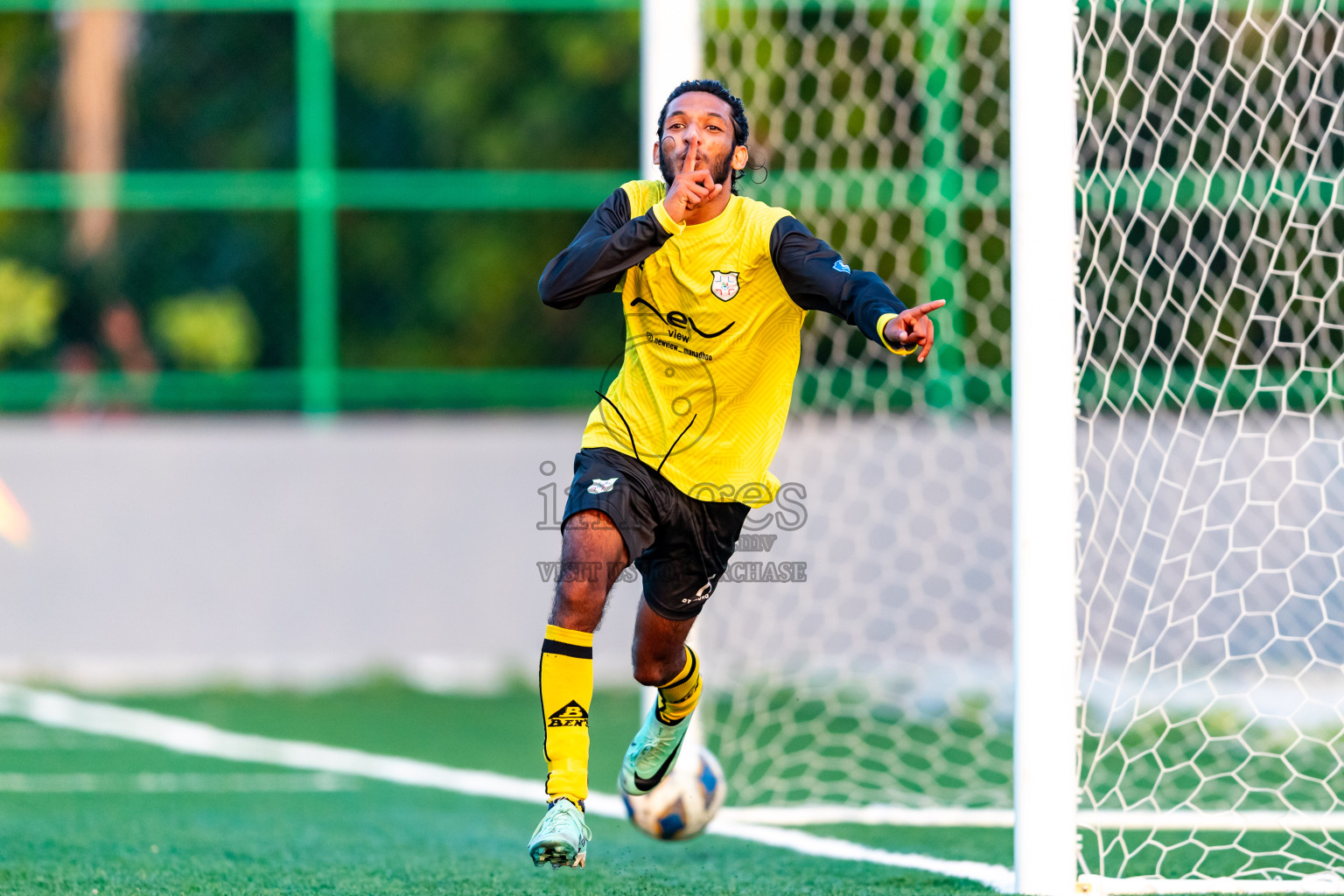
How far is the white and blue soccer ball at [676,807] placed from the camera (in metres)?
5.17

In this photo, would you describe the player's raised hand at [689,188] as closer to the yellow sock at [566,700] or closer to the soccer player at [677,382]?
the soccer player at [677,382]

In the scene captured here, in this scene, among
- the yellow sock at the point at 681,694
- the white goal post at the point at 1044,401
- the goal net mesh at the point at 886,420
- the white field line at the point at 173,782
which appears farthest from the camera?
the goal net mesh at the point at 886,420

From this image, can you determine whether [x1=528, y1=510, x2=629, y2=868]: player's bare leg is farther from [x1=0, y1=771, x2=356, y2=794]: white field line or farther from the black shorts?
[x1=0, y1=771, x2=356, y2=794]: white field line

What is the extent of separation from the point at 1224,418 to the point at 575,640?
5.30 metres

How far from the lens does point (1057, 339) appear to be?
446 centimetres

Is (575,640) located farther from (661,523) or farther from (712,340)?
(712,340)

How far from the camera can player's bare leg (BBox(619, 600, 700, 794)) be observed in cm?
449

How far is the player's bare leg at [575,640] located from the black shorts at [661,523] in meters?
0.05

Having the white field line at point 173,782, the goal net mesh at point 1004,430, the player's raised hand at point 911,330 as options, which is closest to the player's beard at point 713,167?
the player's raised hand at point 911,330

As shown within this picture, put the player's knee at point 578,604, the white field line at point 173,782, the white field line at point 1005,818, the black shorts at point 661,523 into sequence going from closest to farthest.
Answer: the player's knee at point 578,604 < the black shorts at point 661,523 < the white field line at point 1005,818 < the white field line at point 173,782

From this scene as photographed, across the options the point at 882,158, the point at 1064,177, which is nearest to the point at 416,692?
the point at 882,158

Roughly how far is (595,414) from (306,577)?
211 inches

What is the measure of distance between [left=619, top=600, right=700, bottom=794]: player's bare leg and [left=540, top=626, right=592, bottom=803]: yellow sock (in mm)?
487

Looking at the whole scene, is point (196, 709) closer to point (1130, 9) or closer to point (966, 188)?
point (966, 188)
